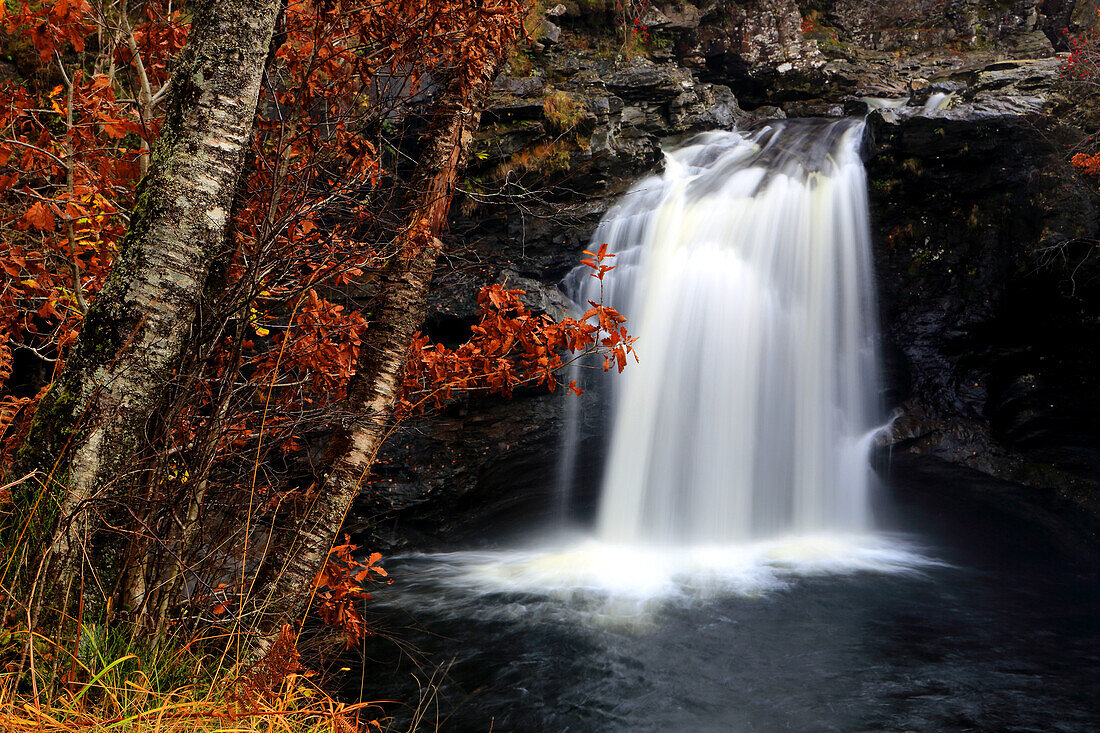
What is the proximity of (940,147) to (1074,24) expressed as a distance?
9538mm

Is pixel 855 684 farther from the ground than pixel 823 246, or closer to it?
closer to it

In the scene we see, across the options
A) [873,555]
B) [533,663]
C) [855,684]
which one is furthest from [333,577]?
[873,555]

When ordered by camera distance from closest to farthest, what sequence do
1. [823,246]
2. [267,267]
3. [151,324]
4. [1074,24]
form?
[151,324], [267,267], [823,246], [1074,24]

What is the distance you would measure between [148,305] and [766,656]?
5647mm

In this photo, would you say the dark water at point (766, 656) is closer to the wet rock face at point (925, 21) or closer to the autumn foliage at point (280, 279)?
Result: the autumn foliage at point (280, 279)

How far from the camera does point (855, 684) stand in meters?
5.28

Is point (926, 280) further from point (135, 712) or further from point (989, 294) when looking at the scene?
point (135, 712)

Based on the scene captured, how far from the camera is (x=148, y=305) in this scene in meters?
2.24

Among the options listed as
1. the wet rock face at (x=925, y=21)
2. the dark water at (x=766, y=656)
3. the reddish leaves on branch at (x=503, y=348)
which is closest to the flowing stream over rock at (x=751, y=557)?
the dark water at (x=766, y=656)

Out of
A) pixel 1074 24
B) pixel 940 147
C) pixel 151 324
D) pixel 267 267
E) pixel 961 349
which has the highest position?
pixel 1074 24

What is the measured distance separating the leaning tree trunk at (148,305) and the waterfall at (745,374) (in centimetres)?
780

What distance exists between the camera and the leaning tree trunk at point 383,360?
289 centimetres

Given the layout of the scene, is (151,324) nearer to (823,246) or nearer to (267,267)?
(267,267)

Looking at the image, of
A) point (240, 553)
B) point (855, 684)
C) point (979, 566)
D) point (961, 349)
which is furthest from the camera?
point (961, 349)
